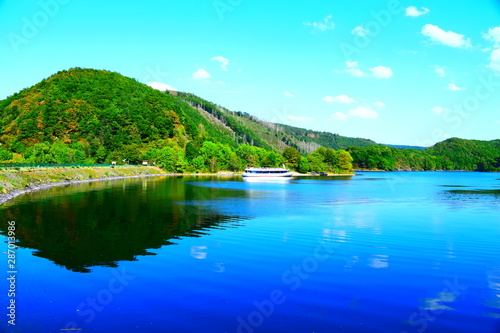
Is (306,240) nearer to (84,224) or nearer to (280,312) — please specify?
(280,312)

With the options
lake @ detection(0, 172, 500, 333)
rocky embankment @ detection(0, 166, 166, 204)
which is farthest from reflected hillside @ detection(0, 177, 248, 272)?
rocky embankment @ detection(0, 166, 166, 204)

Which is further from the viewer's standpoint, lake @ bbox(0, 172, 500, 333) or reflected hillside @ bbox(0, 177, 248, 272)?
reflected hillside @ bbox(0, 177, 248, 272)

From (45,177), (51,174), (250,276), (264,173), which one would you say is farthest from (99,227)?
(264,173)

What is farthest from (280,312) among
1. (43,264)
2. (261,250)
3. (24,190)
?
(24,190)

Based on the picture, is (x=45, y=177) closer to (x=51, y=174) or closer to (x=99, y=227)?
(x=51, y=174)

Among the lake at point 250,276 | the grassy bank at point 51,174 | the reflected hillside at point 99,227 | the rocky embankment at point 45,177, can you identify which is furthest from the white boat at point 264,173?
the lake at point 250,276

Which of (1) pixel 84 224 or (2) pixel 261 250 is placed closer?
(2) pixel 261 250

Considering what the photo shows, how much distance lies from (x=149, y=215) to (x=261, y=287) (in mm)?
→ 28238

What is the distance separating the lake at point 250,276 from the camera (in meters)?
14.8

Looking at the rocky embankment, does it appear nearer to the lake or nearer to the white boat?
the lake

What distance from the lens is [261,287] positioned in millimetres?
18859

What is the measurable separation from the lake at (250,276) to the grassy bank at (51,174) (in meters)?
34.7

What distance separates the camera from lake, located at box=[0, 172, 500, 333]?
14.8m

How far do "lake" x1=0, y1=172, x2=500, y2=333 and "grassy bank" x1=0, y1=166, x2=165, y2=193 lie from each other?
3474 centimetres
